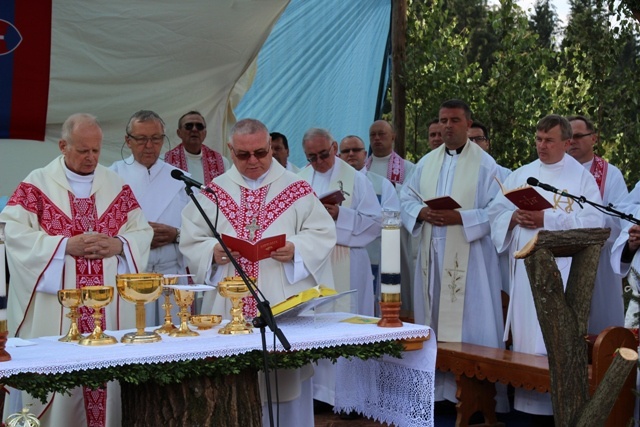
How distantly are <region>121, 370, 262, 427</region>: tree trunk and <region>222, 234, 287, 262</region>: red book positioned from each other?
908 mm

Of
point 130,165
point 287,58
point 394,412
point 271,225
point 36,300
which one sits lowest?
point 394,412

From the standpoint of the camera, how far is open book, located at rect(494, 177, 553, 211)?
675 centimetres

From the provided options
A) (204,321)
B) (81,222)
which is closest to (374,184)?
(81,222)

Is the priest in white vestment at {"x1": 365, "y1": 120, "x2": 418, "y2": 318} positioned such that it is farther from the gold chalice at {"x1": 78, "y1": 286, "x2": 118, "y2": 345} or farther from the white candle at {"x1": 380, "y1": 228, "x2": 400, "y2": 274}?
the gold chalice at {"x1": 78, "y1": 286, "x2": 118, "y2": 345}

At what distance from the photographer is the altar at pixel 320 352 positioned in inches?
163

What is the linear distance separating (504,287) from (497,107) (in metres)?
4.81

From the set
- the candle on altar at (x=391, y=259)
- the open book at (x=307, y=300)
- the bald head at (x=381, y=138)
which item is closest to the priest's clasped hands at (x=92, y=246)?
the open book at (x=307, y=300)

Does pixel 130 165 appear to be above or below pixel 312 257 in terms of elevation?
above

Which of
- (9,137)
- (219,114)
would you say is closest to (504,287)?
(219,114)

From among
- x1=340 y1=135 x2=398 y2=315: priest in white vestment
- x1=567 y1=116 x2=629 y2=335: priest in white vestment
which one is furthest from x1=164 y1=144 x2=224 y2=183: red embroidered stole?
x1=567 y1=116 x2=629 y2=335: priest in white vestment

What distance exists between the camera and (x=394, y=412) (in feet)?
17.0

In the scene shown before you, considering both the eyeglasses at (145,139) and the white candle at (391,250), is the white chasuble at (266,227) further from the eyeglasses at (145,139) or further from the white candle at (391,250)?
the white candle at (391,250)

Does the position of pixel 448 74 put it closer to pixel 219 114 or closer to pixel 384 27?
pixel 384 27

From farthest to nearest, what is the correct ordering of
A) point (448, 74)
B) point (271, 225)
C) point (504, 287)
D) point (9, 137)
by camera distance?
point (448, 74) < point (504, 287) < point (9, 137) < point (271, 225)
